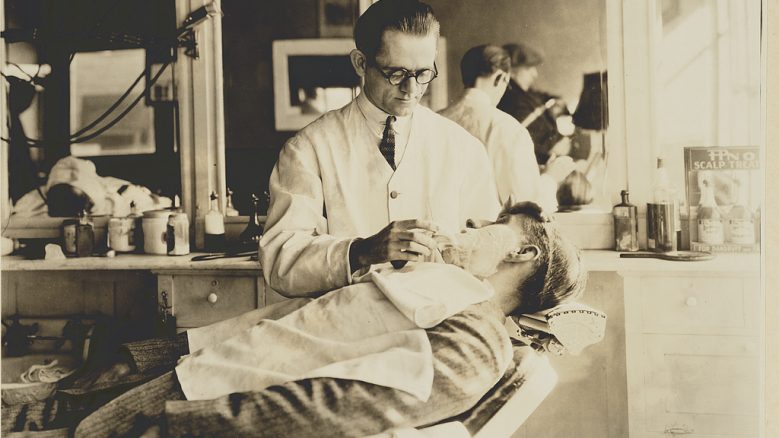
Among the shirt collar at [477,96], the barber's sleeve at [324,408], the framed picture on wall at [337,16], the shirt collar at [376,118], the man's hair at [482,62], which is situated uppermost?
the framed picture on wall at [337,16]

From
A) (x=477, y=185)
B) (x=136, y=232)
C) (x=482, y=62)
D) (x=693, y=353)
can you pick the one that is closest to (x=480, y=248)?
(x=477, y=185)

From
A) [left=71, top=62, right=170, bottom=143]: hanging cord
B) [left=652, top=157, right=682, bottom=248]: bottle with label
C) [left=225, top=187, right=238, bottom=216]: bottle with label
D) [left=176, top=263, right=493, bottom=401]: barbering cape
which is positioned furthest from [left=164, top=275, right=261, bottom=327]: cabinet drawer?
[left=652, top=157, right=682, bottom=248]: bottle with label

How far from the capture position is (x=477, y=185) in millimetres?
1984

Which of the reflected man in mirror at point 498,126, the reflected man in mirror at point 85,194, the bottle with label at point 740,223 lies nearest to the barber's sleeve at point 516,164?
the reflected man in mirror at point 498,126

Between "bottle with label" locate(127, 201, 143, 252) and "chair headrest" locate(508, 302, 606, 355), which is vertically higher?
"bottle with label" locate(127, 201, 143, 252)

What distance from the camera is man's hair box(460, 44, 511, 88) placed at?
2.34 meters

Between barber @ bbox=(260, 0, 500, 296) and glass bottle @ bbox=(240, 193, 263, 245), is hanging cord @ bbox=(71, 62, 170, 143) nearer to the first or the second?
glass bottle @ bbox=(240, 193, 263, 245)

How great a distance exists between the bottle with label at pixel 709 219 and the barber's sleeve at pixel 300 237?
3.64ft

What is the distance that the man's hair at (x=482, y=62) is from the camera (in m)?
2.34

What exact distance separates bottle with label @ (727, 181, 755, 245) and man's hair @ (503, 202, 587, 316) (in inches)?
20.1

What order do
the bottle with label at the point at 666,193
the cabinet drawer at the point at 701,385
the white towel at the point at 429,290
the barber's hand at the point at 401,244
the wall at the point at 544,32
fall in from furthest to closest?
the wall at the point at 544,32 → the bottle with label at the point at 666,193 → the cabinet drawer at the point at 701,385 → the barber's hand at the point at 401,244 → the white towel at the point at 429,290

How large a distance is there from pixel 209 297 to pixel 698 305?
4.98 feet

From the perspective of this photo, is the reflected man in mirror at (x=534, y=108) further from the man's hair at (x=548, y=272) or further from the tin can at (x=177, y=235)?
the tin can at (x=177, y=235)

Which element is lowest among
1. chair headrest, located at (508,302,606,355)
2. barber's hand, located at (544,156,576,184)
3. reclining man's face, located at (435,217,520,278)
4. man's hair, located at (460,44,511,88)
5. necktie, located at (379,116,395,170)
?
chair headrest, located at (508,302,606,355)
